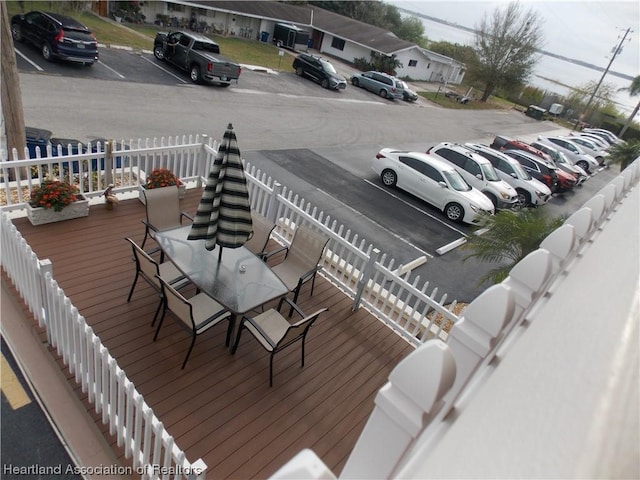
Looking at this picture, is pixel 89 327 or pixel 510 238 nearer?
pixel 89 327

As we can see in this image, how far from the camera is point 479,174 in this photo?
14.2 meters

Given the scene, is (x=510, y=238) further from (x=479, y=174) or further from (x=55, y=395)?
(x=479, y=174)

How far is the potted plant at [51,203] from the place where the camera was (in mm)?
6246

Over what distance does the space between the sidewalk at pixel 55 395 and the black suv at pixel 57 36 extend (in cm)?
1391

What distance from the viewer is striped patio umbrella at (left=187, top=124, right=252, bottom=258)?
15.5ft

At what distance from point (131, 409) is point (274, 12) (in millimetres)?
36719

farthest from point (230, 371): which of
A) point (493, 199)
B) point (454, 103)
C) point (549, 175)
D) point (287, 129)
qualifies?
point (454, 103)

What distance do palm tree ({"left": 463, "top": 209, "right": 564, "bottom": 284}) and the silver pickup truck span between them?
602 inches

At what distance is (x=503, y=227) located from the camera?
7.07 metres

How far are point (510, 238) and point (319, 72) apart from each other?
23.0 metres

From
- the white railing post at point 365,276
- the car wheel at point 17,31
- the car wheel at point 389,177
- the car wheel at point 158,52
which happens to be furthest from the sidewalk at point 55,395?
the car wheel at point 158,52

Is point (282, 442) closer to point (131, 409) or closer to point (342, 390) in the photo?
point (342, 390)

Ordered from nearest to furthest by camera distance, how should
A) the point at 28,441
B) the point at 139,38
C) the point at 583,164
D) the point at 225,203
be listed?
the point at 28,441, the point at 225,203, the point at 139,38, the point at 583,164

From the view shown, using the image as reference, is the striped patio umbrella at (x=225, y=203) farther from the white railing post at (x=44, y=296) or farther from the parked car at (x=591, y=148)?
the parked car at (x=591, y=148)
